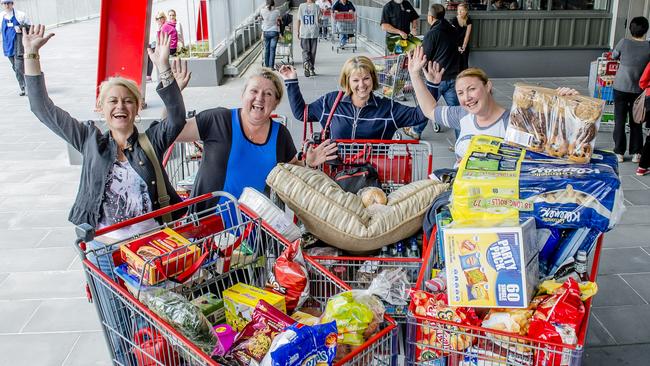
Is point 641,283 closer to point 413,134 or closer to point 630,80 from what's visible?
point 630,80

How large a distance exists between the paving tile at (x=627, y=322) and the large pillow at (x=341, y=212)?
175 cm

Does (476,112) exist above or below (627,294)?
above

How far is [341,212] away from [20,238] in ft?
13.0

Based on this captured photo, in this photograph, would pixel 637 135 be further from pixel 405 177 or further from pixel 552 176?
pixel 552 176

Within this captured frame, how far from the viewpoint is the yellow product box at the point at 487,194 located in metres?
2.45

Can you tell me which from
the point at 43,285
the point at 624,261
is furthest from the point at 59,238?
the point at 624,261

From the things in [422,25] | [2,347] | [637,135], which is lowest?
[2,347]

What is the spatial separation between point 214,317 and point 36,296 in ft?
9.36

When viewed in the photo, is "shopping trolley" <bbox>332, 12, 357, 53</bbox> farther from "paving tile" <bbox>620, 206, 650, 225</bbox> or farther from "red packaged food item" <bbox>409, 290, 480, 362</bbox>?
"red packaged food item" <bbox>409, 290, 480, 362</bbox>

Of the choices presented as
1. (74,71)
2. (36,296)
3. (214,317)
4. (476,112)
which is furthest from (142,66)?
(74,71)

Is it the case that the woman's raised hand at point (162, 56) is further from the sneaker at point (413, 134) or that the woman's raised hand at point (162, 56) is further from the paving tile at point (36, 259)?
the sneaker at point (413, 134)

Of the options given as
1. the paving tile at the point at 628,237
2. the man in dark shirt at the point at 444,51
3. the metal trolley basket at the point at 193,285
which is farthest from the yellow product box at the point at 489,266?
the man in dark shirt at the point at 444,51

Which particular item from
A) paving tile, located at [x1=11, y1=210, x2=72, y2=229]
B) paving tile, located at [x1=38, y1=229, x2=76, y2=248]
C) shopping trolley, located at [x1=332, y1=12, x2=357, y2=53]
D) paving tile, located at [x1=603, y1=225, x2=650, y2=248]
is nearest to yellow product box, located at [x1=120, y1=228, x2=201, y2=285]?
paving tile, located at [x1=38, y1=229, x2=76, y2=248]

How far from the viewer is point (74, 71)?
53.1 feet
